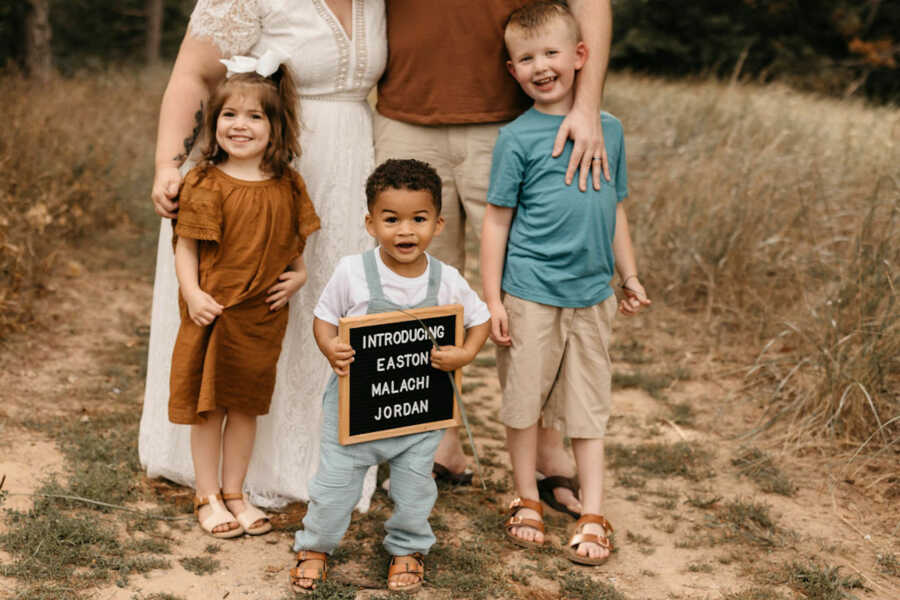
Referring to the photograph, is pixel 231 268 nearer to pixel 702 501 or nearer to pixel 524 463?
pixel 524 463

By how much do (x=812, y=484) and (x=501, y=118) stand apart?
2056mm

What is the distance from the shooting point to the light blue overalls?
252 cm

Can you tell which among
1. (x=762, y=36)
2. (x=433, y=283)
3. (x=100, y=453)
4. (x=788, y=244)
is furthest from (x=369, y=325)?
(x=762, y=36)

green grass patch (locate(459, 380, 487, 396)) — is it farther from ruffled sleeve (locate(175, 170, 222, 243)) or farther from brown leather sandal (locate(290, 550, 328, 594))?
ruffled sleeve (locate(175, 170, 222, 243))

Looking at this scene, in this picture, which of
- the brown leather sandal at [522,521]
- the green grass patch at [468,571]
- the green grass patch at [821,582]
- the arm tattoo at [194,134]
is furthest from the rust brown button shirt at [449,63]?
the green grass patch at [821,582]

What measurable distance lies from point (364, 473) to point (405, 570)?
13.5 inches

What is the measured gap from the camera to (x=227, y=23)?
278 centimetres

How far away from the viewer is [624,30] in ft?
75.2

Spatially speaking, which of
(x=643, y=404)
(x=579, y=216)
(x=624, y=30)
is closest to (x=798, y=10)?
(x=624, y=30)

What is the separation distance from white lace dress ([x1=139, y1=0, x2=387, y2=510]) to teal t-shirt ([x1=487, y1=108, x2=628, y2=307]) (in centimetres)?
54

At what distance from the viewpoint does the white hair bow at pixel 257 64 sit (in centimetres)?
270

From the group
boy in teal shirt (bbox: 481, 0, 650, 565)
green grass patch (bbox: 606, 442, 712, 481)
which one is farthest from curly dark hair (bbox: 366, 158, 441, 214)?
green grass patch (bbox: 606, 442, 712, 481)

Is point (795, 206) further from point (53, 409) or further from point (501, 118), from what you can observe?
point (53, 409)

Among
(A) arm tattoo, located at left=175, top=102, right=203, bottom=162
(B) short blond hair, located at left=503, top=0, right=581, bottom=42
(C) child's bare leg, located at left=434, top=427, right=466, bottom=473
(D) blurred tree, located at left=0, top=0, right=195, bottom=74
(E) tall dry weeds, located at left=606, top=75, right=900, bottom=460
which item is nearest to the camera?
(B) short blond hair, located at left=503, top=0, right=581, bottom=42
